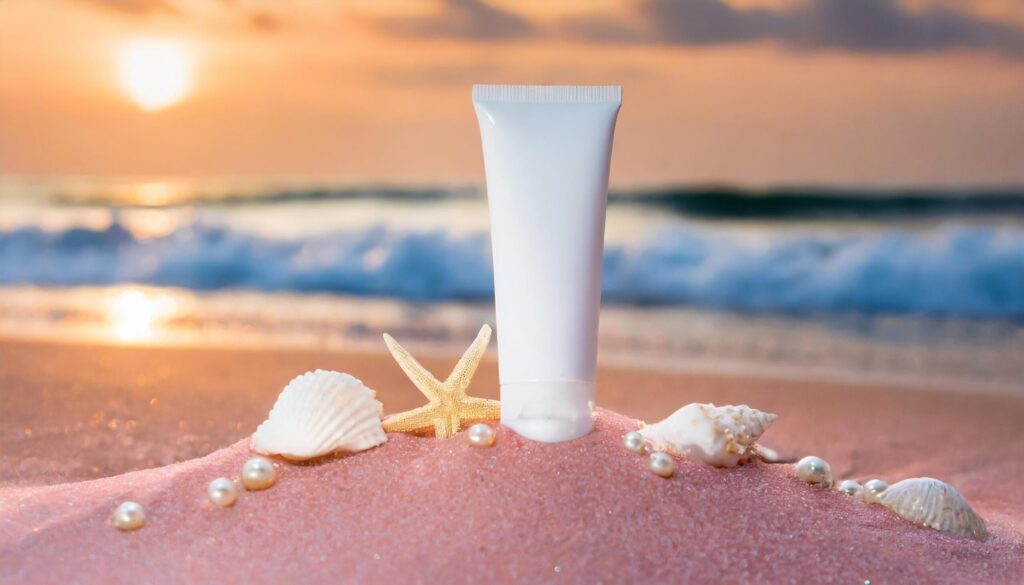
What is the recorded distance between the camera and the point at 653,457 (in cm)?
86

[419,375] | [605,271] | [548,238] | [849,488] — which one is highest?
[548,238]

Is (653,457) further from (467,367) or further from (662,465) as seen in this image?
(467,367)

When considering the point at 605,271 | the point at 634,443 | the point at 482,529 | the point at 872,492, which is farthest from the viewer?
the point at 605,271

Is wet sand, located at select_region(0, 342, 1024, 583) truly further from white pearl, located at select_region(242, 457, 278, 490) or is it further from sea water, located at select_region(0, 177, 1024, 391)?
sea water, located at select_region(0, 177, 1024, 391)

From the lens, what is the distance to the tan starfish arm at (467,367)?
3.04ft

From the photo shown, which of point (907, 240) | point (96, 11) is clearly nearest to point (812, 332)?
point (907, 240)

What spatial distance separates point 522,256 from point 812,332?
2.04 m

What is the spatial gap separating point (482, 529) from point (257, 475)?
0.21 meters

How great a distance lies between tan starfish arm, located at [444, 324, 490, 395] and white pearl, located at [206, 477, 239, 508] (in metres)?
0.21

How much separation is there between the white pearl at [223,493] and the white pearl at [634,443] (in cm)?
35

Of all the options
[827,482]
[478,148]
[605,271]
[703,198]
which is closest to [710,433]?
[827,482]

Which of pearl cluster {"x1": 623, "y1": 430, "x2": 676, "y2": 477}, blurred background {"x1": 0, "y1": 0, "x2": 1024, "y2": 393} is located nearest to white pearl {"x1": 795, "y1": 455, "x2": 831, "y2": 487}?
pearl cluster {"x1": 623, "y1": 430, "x2": 676, "y2": 477}

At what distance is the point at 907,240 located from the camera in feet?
12.2

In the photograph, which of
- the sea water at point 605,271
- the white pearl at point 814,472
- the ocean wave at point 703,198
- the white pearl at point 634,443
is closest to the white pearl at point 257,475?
the white pearl at point 634,443
